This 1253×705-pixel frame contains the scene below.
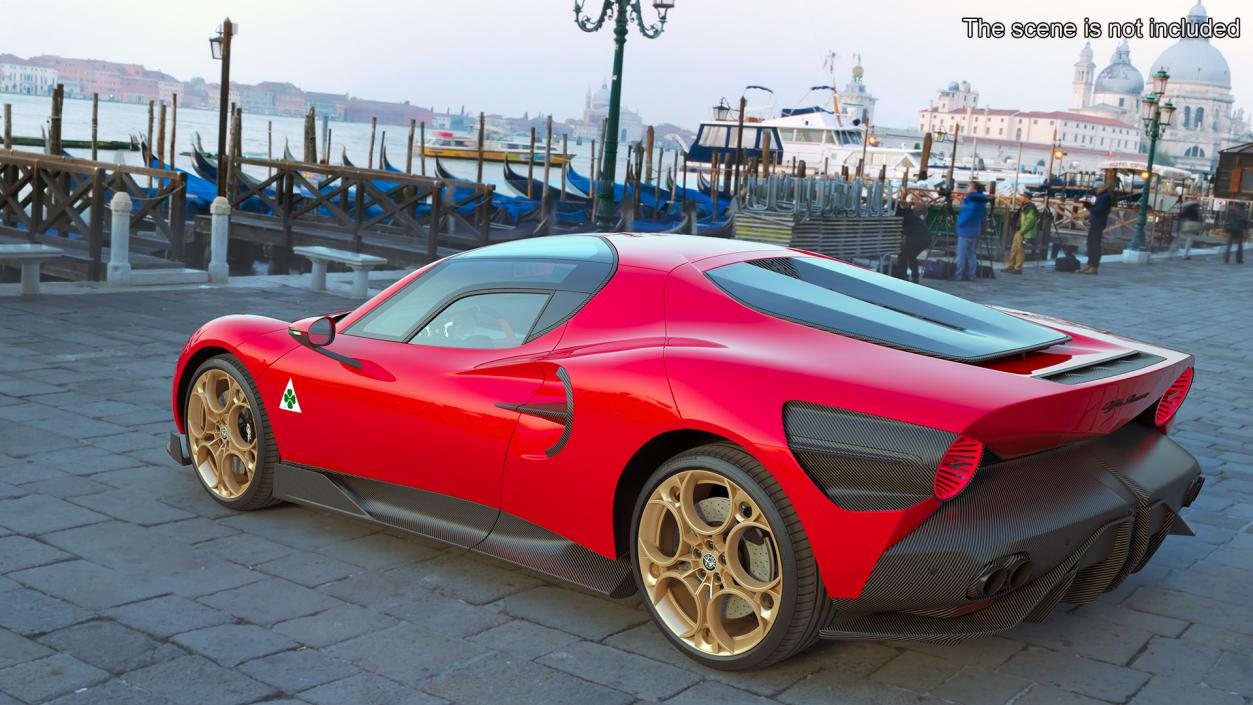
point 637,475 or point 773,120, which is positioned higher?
point 773,120

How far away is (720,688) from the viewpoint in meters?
3.43

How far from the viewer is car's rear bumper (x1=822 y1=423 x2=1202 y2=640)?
3195 millimetres

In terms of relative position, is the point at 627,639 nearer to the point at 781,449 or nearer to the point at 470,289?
the point at 781,449

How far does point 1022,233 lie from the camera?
2128 cm

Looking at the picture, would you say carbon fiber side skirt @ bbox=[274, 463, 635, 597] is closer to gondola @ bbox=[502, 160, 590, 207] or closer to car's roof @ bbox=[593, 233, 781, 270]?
car's roof @ bbox=[593, 233, 781, 270]

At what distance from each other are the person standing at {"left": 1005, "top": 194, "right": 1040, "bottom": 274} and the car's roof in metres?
17.7

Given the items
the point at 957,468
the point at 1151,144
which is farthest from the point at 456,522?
the point at 1151,144

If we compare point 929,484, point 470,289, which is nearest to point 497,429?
point 470,289

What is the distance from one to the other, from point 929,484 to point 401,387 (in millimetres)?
1909

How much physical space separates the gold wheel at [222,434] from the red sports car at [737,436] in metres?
0.10

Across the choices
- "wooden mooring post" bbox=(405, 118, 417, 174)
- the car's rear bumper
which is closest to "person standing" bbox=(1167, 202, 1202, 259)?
"wooden mooring post" bbox=(405, 118, 417, 174)

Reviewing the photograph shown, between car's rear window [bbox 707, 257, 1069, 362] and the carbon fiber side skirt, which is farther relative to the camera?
the carbon fiber side skirt

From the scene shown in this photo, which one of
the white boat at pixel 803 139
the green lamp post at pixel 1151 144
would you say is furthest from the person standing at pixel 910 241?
the white boat at pixel 803 139

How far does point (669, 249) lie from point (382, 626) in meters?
1.52
